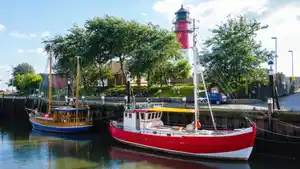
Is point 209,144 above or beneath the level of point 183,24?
beneath

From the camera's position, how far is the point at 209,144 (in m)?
20.4

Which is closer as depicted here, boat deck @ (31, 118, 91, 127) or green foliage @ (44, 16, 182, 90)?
boat deck @ (31, 118, 91, 127)

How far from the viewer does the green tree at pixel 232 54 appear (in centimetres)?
3625

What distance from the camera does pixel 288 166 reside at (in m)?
18.4

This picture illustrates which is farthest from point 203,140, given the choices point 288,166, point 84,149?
point 84,149

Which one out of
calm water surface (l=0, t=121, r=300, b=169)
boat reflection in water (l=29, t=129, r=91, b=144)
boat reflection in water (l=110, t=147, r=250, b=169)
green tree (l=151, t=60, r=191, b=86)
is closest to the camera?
boat reflection in water (l=110, t=147, r=250, b=169)

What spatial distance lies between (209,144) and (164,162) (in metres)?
3.35

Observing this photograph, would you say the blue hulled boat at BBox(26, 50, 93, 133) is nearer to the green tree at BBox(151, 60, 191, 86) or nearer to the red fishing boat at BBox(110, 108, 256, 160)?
the red fishing boat at BBox(110, 108, 256, 160)

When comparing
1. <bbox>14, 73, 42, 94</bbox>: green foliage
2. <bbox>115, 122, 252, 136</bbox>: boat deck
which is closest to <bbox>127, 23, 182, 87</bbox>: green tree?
<bbox>115, 122, 252, 136</bbox>: boat deck

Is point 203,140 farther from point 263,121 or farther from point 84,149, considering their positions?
point 84,149

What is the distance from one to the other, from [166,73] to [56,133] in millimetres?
21847

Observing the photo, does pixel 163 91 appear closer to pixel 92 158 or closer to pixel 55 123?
pixel 55 123

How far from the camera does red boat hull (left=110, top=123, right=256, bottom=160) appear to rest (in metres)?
19.5

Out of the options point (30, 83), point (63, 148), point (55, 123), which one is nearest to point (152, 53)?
point (55, 123)
